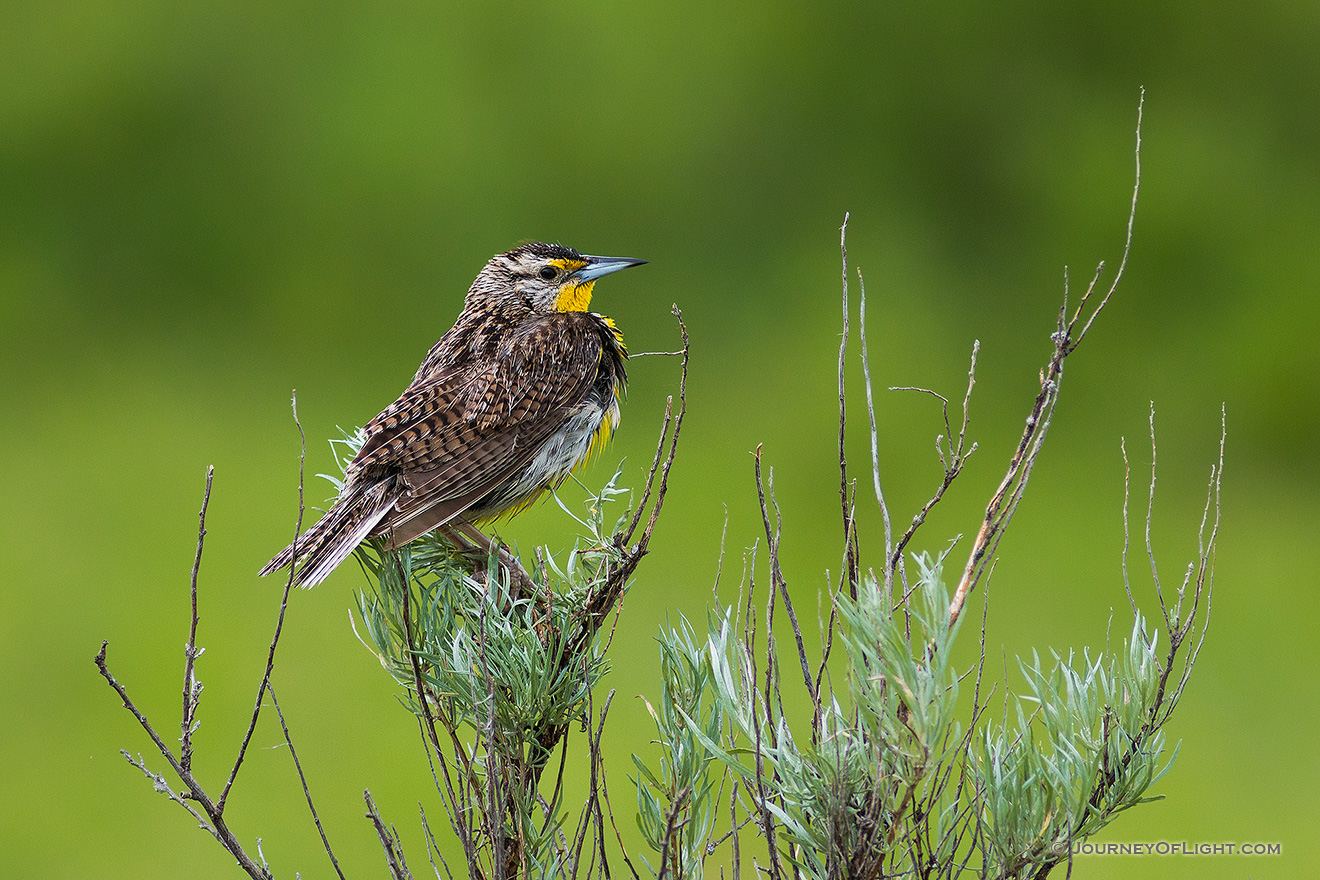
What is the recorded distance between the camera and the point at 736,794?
44.9 inches

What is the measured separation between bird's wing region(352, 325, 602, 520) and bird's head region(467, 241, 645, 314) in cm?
24

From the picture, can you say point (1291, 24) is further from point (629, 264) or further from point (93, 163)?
point (93, 163)

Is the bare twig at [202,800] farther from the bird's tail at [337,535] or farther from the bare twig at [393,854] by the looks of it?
the bird's tail at [337,535]

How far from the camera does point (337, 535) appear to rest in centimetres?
162

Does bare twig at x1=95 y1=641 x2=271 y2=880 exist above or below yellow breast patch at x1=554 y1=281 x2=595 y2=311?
below

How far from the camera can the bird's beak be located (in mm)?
2223

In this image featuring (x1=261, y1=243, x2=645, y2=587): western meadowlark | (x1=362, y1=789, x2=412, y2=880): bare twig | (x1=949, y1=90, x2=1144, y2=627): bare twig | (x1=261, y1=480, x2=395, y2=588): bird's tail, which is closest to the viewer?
(x1=949, y1=90, x2=1144, y2=627): bare twig

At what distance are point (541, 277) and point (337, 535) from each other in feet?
2.72

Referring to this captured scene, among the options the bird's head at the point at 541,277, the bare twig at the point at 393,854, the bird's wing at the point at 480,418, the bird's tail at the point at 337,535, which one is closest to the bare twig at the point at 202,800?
the bare twig at the point at 393,854

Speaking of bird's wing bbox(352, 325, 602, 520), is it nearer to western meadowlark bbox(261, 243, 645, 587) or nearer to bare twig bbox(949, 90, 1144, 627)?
western meadowlark bbox(261, 243, 645, 587)

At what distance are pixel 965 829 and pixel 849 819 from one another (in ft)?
0.43

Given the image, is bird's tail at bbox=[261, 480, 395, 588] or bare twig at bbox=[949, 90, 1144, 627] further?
bird's tail at bbox=[261, 480, 395, 588]

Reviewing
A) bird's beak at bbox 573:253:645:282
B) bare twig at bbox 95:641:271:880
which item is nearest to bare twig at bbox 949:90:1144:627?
bare twig at bbox 95:641:271:880

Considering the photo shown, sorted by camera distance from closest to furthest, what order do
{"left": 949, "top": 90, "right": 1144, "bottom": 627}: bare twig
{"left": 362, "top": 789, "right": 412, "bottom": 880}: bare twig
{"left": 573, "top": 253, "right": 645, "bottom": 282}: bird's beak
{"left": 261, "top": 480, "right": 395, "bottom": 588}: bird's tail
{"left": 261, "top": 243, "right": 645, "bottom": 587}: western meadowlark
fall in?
{"left": 949, "top": 90, "right": 1144, "bottom": 627}: bare twig, {"left": 362, "top": 789, "right": 412, "bottom": 880}: bare twig, {"left": 261, "top": 480, "right": 395, "bottom": 588}: bird's tail, {"left": 261, "top": 243, "right": 645, "bottom": 587}: western meadowlark, {"left": 573, "top": 253, "right": 645, "bottom": 282}: bird's beak
